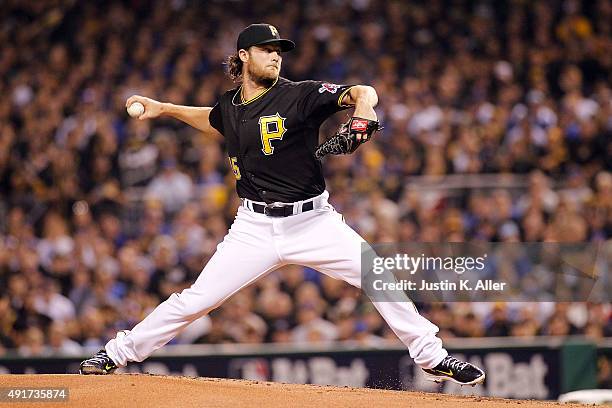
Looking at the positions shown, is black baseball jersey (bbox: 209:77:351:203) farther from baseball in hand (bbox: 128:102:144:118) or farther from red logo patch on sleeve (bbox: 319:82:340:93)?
baseball in hand (bbox: 128:102:144:118)

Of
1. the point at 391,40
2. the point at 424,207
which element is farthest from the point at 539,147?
the point at 391,40

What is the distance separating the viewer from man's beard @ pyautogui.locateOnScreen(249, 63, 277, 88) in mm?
5262

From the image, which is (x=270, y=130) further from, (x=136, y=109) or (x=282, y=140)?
(x=136, y=109)

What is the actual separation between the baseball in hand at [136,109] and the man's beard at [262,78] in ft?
2.31

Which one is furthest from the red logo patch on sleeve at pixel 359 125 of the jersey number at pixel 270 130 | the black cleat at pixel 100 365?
the black cleat at pixel 100 365

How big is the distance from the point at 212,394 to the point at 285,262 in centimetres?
76

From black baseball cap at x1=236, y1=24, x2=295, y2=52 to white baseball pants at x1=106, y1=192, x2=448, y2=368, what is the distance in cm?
81

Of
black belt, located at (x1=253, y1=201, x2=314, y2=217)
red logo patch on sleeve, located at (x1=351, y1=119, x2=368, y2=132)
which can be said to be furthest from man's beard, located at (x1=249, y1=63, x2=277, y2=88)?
red logo patch on sleeve, located at (x1=351, y1=119, x2=368, y2=132)

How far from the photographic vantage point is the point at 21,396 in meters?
5.08

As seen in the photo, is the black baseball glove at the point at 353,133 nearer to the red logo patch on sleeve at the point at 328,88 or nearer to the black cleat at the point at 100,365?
the red logo patch on sleeve at the point at 328,88

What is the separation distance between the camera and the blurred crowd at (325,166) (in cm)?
897

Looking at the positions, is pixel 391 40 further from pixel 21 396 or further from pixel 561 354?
pixel 21 396

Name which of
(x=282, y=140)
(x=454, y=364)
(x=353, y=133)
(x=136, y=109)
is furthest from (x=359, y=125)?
(x=136, y=109)

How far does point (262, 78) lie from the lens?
17.3 feet
